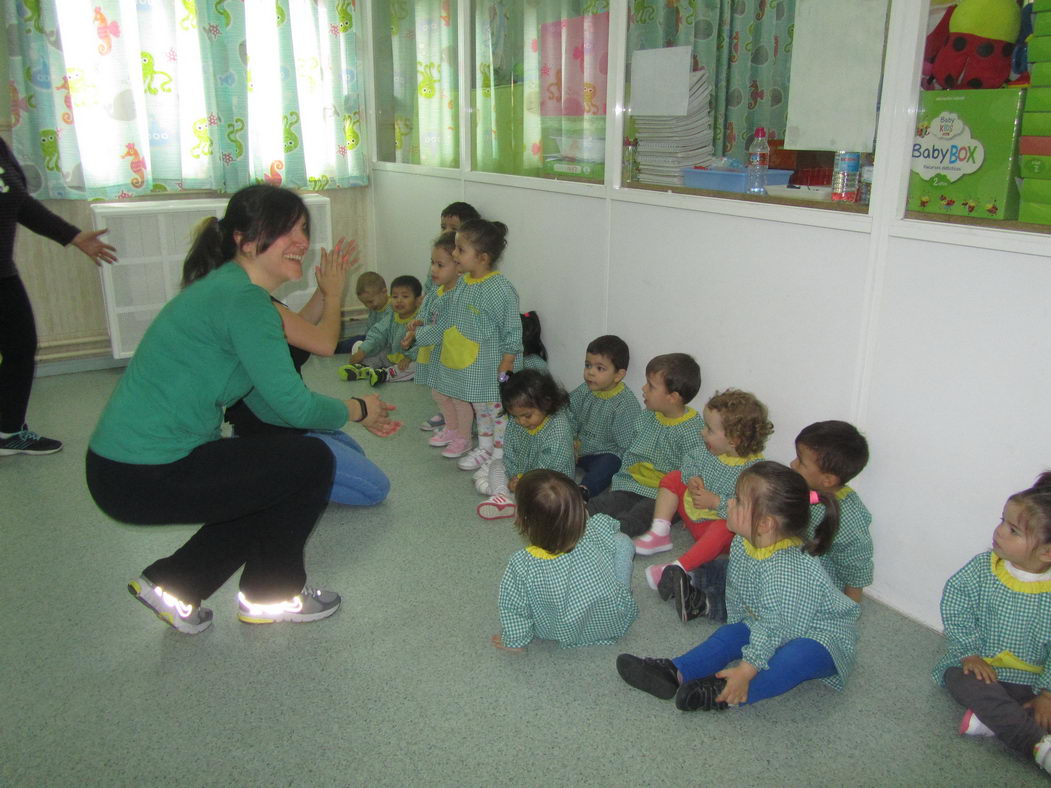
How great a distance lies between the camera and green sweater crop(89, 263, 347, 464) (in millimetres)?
1770

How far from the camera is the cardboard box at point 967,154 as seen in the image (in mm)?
1886

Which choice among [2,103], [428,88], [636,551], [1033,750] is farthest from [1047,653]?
[2,103]

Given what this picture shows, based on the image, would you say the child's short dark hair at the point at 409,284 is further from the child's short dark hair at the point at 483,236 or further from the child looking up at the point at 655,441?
the child looking up at the point at 655,441

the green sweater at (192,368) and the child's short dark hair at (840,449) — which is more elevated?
the green sweater at (192,368)

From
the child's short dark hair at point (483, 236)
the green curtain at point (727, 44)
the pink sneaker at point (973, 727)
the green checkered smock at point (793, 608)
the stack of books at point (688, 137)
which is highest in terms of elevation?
the green curtain at point (727, 44)

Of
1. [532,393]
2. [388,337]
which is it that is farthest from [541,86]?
[532,393]

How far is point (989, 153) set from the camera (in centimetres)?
192

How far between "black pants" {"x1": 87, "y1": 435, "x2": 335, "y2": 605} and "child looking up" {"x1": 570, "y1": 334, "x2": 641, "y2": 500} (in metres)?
1.11

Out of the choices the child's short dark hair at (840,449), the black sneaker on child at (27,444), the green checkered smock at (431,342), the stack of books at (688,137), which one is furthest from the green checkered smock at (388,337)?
the child's short dark hair at (840,449)

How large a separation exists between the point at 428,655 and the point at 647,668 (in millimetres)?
529

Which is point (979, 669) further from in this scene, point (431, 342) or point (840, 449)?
point (431, 342)

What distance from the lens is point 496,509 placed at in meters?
2.76

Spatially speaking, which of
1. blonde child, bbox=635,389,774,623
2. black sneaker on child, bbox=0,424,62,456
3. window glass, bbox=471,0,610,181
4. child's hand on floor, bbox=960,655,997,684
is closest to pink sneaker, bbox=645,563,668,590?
blonde child, bbox=635,389,774,623

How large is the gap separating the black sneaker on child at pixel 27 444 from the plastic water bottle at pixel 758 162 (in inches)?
108
